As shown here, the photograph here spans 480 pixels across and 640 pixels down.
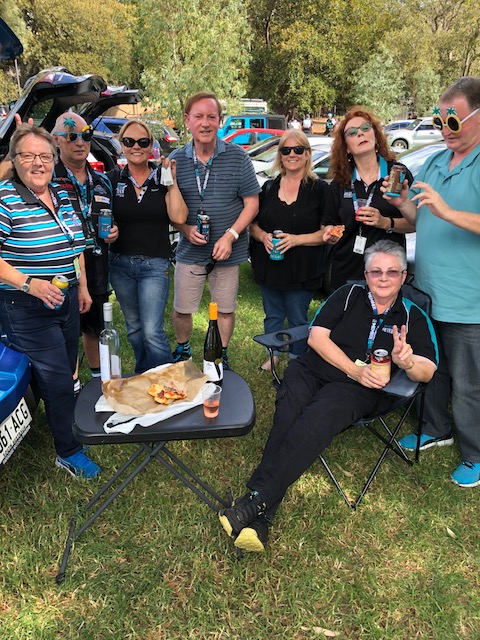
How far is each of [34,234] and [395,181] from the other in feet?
6.09

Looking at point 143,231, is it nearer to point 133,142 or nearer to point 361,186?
point 133,142

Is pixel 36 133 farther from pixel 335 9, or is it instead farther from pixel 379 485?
pixel 335 9

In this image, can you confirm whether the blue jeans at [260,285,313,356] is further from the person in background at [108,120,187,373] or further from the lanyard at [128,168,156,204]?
the lanyard at [128,168,156,204]

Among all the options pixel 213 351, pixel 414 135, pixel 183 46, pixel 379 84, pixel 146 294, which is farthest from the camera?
pixel 379 84

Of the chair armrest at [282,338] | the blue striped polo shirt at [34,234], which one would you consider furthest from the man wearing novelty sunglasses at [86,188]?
the chair armrest at [282,338]

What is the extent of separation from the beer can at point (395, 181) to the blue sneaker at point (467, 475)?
1575 mm

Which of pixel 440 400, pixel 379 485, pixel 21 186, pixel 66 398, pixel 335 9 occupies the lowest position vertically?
pixel 379 485

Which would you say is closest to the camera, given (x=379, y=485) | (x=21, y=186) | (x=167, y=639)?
(x=167, y=639)

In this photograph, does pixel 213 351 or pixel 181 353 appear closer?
pixel 213 351

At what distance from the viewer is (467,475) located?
109 inches

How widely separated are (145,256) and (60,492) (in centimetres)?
149

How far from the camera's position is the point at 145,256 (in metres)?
3.19

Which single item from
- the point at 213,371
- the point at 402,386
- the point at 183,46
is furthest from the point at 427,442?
the point at 183,46

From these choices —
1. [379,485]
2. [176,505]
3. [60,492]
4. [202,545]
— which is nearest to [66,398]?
[60,492]
